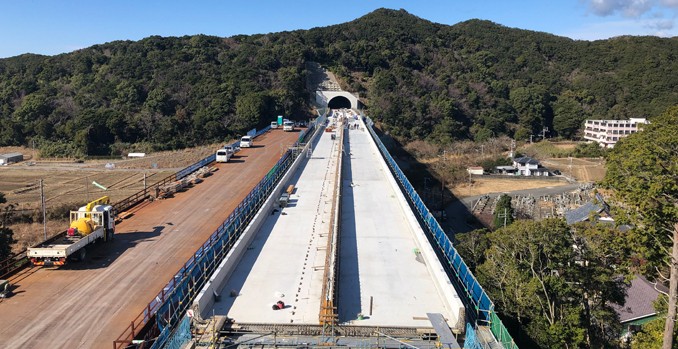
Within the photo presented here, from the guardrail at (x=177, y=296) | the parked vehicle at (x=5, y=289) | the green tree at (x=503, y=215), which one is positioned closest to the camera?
the guardrail at (x=177, y=296)

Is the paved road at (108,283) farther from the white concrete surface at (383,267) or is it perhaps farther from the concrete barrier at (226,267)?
the white concrete surface at (383,267)

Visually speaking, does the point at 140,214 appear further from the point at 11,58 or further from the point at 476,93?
the point at 11,58

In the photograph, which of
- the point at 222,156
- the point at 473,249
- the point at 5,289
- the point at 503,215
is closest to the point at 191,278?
the point at 5,289

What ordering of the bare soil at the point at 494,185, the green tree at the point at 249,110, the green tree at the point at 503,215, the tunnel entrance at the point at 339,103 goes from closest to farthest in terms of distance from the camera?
the green tree at the point at 503,215 < the bare soil at the point at 494,185 < the green tree at the point at 249,110 < the tunnel entrance at the point at 339,103

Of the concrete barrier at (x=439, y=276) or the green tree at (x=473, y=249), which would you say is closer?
the concrete barrier at (x=439, y=276)

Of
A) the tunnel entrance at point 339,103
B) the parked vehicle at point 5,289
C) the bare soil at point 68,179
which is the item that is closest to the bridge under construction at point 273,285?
the parked vehicle at point 5,289

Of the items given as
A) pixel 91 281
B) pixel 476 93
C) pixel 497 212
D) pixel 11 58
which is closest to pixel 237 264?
pixel 91 281
